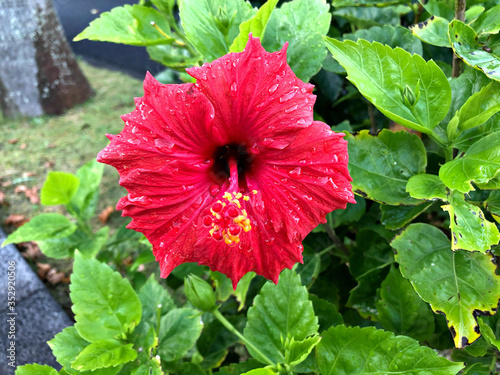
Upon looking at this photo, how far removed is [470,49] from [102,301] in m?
0.94

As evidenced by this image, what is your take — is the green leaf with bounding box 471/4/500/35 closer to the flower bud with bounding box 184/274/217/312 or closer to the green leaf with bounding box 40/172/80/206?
the flower bud with bounding box 184/274/217/312

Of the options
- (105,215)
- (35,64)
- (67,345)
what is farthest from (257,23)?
(35,64)

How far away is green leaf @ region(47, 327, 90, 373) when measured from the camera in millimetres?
941

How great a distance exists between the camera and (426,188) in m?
0.78

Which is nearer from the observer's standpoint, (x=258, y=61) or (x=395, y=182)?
(x=258, y=61)

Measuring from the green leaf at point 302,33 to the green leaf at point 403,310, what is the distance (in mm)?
481

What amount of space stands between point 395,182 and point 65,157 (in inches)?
110

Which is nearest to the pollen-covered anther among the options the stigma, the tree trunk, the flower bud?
the stigma

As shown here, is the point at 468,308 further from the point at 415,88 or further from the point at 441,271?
the point at 415,88

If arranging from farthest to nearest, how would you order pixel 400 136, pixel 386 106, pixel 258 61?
pixel 400 136 → pixel 386 106 → pixel 258 61

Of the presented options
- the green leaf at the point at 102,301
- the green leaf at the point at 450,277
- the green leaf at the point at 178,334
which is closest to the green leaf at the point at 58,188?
the green leaf at the point at 102,301

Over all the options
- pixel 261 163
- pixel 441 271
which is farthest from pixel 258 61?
pixel 441 271

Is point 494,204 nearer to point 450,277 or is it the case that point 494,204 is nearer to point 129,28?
point 450,277

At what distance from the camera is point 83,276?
38.6 inches
